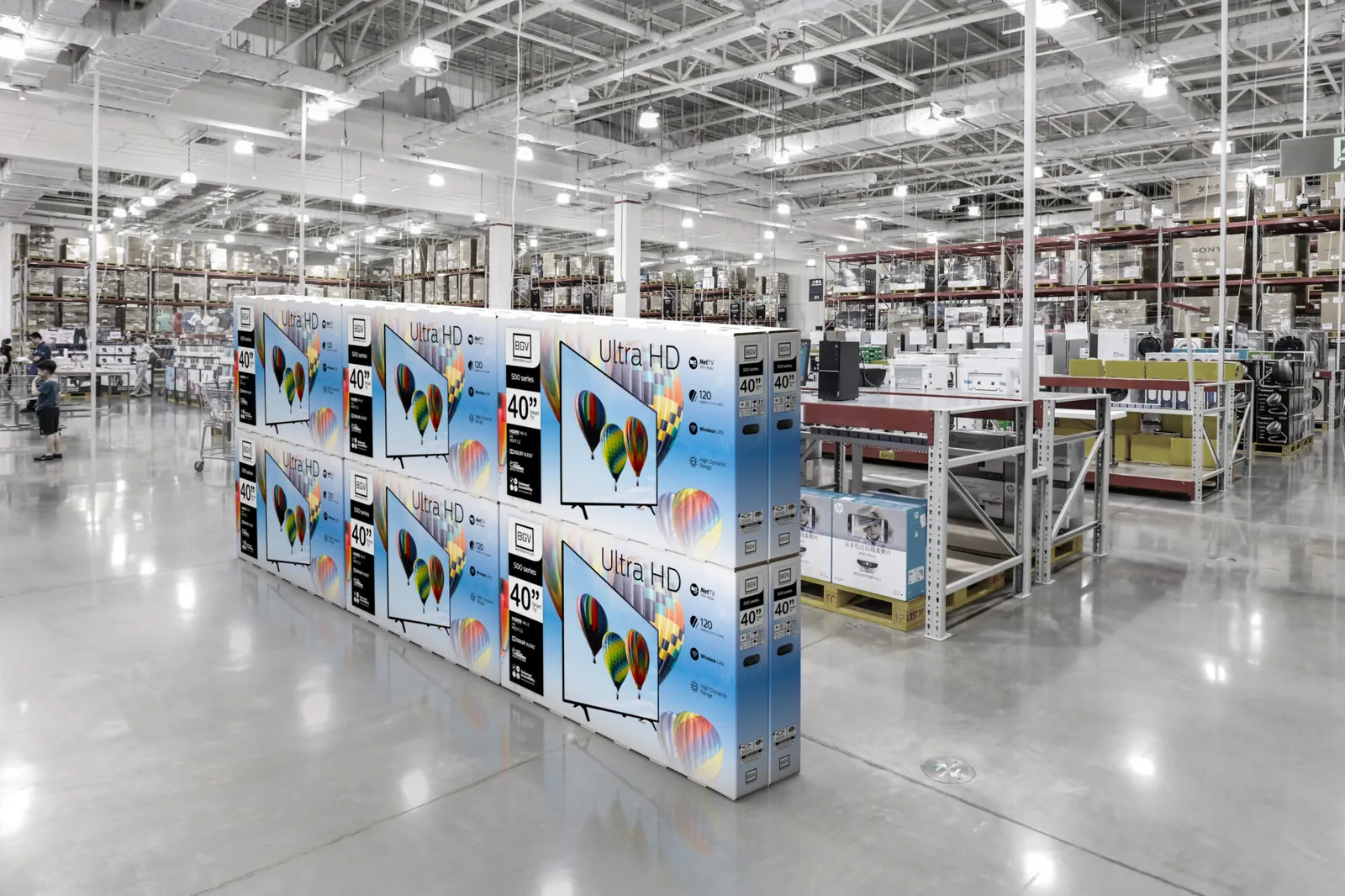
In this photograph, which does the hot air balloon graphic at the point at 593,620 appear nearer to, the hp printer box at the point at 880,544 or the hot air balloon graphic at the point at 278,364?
the hp printer box at the point at 880,544

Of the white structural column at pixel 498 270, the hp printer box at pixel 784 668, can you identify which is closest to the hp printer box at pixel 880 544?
the hp printer box at pixel 784 668

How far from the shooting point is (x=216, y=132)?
13375mm

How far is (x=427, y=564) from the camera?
4.25 meters

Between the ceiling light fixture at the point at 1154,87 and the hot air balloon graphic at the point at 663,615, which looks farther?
the ceiling light fixture at the point at 1154,87

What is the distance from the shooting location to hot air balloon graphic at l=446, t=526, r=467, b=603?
402 cm

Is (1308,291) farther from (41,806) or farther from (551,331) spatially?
(41,806)

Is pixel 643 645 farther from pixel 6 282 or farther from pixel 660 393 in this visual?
pixel 6 282

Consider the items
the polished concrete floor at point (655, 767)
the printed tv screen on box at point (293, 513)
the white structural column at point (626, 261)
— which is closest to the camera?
the polished concrete floor at point (655, 767)

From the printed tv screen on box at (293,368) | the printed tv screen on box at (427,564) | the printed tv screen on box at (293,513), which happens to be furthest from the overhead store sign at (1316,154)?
the printed tv screen on box at (293,513)

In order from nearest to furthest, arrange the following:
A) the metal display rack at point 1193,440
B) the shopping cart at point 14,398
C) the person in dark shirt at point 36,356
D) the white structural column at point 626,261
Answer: the metal display rack at point 1193,440
the white structural column at point 626,261
the shopping cart at point 14,398
the person in dark shirt at point 36,356

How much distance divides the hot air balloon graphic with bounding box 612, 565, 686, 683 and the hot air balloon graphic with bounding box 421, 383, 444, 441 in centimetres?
151

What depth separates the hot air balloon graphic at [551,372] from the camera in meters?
3.47

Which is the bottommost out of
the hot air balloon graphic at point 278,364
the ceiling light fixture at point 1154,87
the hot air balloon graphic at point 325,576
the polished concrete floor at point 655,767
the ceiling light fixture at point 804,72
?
the polished concrete floor at point 655,767

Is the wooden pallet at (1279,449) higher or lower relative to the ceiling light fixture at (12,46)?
lower
